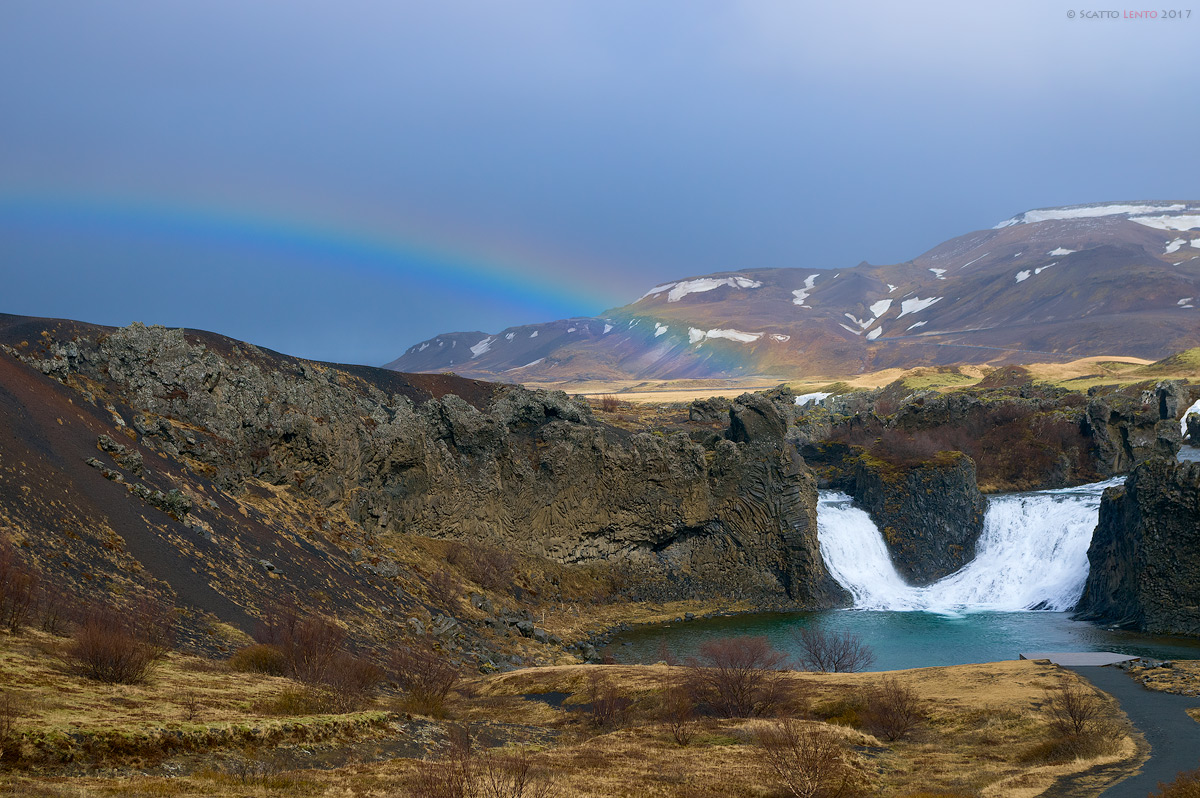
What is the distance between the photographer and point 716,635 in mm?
60375

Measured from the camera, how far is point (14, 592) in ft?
80.7

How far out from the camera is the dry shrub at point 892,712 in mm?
31547

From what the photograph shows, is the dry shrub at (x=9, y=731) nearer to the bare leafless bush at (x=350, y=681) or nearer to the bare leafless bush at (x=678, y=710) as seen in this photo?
the bare leafless bush at (x=350, y=681)

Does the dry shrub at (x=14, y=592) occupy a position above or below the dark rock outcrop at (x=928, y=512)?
above

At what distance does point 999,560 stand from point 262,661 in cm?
6572

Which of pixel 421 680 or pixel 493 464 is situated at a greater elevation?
pixel 493 464

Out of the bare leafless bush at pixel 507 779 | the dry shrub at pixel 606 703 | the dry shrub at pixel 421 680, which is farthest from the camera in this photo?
the dry shrub at pixel 606 703

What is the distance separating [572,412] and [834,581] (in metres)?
27.8

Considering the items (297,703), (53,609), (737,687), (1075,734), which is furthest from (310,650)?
(1075,734)

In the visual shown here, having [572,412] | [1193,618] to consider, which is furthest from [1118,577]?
[572,412]

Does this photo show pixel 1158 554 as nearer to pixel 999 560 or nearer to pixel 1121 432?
pixel 999 560

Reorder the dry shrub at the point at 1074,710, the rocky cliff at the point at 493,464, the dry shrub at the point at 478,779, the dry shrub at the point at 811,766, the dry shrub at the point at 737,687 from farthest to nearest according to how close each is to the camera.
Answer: the rocky cliff at the point at 493,464
the dry shrub at the point at 737,687
the dry shrub at the point at 1074,710
the dry shrub at the point at 811,766
the dry shrub at the point at 478,779

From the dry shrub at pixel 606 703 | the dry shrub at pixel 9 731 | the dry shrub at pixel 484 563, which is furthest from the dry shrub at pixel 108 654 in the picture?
the dry shrub at pixel 484 563

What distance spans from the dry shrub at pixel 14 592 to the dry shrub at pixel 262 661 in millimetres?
6423
